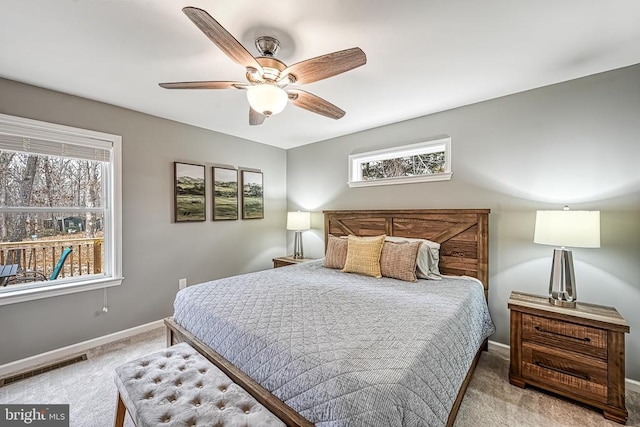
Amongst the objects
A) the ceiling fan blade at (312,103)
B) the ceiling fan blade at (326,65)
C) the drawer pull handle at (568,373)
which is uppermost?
the ceiling fan blade at (326,65)

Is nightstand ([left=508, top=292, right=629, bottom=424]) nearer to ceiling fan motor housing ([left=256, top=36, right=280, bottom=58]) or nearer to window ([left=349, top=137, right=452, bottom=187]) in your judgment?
window ([left=349, top=137, right=452, bottom=187])

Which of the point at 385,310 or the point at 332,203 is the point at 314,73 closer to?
the point at 385,310

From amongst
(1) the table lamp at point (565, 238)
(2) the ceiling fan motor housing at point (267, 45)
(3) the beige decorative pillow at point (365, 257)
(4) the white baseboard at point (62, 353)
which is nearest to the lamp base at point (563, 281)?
(1) the table lamp at point (565, 238)

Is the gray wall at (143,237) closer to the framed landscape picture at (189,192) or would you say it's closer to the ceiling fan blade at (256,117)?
the framed landscape picture at (189,192)

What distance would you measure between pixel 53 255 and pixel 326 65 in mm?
3139

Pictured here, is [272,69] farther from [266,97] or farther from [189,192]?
[189,192]

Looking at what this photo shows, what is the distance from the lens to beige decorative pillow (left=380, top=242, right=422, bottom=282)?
2.63 meters

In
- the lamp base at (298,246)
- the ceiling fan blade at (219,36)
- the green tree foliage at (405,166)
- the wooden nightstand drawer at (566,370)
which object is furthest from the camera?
the lamp base at (298,246)

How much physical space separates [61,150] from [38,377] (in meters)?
2.00

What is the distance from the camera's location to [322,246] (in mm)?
4293

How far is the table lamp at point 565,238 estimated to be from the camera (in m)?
1.96

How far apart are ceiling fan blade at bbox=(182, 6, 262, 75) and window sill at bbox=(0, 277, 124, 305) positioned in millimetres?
2675

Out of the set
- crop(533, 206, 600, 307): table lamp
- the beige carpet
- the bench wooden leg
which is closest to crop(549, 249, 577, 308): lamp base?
crop(533, 206, 600, 307): table lamp

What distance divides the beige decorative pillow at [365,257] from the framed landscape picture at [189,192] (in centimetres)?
206
